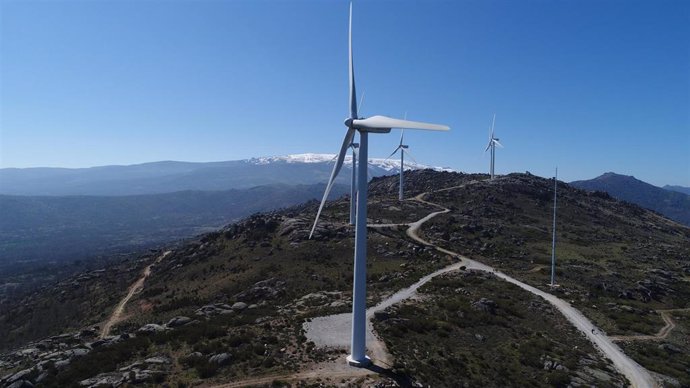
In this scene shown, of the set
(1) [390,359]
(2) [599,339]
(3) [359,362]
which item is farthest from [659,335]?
(3) [359,362]

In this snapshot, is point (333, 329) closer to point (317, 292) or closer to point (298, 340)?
point (298, 340)

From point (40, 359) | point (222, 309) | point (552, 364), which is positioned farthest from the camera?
point (222, 309)

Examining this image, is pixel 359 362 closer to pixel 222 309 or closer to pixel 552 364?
pixel 552 364

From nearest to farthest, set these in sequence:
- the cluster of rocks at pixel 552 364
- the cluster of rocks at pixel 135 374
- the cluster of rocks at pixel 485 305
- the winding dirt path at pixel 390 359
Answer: the cluster of rocks at pixel 135 374
the winding dirt path at pixel 390 359
the cluster of rocks at pixel 552 364
the cluster of rocks at pixel 485 305

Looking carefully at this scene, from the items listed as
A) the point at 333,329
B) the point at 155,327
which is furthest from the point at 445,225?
the point at 155,327

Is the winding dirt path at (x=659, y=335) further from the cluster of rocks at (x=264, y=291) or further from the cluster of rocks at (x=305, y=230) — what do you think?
the cluster of rocks at (x=305, y=230)

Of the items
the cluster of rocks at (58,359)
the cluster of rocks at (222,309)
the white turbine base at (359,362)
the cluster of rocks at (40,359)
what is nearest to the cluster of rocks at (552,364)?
the white turbine base at (359,362)

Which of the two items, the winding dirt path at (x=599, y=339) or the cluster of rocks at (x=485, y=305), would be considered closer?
the winding dirt path at (x=599, y=339)

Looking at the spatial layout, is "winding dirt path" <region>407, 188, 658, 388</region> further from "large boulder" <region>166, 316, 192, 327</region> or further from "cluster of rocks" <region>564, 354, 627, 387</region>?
"large boulder" <region>166, 316, 192, 327</region>
